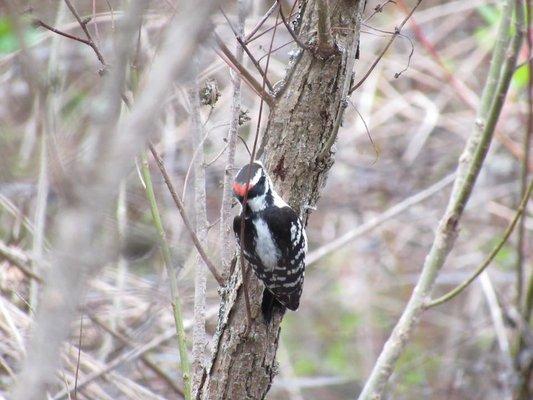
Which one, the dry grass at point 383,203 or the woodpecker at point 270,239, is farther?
the dry grass at point 383,203

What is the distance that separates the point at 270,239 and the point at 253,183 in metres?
0.58

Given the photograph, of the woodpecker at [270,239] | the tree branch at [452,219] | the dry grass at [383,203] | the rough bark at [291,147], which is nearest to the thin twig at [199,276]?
the rough bark at [291,147]

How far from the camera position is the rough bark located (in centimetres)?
255

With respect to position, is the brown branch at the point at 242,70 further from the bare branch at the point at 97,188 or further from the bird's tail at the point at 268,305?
the bare branch at the point at 97,188

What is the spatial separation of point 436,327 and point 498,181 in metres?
1.38

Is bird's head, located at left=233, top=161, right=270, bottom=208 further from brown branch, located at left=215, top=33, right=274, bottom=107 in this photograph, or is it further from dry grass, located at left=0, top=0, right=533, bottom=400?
dry grass, located at left=0, top=0, right=533, bottom=400

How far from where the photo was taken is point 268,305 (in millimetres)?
2643

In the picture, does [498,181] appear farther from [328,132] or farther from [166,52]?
[166,52]

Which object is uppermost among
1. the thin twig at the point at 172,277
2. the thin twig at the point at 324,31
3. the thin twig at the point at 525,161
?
the thin twig at the point at 525,161

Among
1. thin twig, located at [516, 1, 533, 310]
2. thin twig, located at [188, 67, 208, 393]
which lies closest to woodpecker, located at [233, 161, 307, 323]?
thin twig, located at [188, 67, 208, 393]

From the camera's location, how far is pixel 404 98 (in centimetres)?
697

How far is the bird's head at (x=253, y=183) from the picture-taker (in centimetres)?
267

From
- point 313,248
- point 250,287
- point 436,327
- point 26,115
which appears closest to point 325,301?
point 313,248

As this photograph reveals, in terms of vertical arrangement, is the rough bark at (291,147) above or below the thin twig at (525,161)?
below
